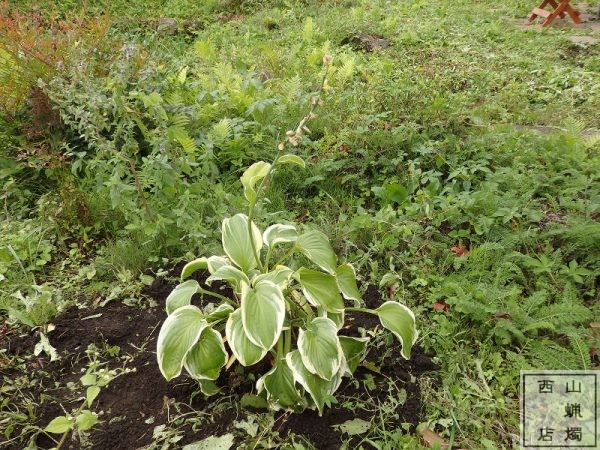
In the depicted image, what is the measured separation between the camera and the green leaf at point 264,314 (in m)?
1.69

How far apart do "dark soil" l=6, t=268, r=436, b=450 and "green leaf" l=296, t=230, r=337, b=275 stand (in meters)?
0.47

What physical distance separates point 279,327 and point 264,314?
0.24 feet

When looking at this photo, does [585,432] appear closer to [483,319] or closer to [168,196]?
[483,319]

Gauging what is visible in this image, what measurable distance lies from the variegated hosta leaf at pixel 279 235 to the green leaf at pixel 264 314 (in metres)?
0.36

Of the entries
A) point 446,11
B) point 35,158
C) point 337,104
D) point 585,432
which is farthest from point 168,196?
point 446,11

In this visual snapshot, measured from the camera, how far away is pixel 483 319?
2.23 m

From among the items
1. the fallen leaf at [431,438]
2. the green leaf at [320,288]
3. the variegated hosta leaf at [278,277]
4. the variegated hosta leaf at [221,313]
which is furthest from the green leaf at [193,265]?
the fallen leaf at [431,438]

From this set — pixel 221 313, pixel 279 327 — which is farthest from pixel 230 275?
pixel 279 327

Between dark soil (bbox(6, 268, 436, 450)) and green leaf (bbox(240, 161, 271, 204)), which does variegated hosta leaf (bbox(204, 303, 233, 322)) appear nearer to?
dark soil (bbox(6, 268, 436, 450))

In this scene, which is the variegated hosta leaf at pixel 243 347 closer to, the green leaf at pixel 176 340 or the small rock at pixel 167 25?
the green leaf at pixel 176 340

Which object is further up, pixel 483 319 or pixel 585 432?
pixel 483 319

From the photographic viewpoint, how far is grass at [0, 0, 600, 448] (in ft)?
7.04

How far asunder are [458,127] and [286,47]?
315 cm

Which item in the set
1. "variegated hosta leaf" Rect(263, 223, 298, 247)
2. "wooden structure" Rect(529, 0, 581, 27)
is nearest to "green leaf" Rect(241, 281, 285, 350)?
"variegated hosta leaf" Rect(263, 223, 298, 247)
